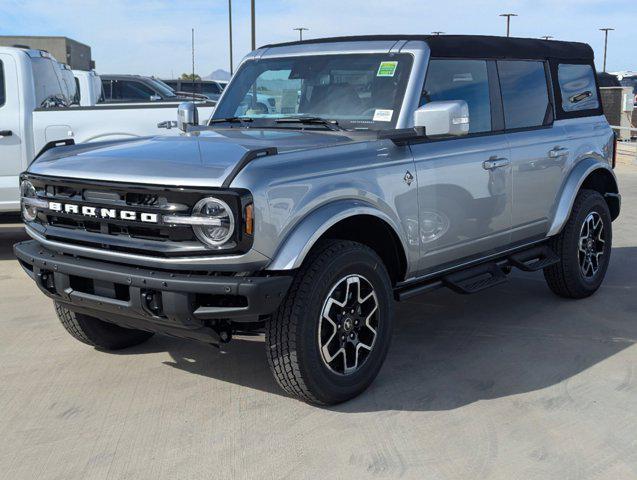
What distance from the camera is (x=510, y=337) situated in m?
5.07

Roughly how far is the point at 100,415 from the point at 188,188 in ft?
4.21

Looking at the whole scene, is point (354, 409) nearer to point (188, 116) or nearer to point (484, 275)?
point (484, 275)

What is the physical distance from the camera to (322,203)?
3754 mm

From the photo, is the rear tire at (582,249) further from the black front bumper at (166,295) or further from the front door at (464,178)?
the black front bumper at (166,295)

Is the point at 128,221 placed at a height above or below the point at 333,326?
above

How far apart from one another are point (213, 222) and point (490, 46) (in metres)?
2.63

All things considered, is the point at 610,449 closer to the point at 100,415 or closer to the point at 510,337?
the point at 510,337

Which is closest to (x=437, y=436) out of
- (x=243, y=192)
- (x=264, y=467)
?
(x=264, y=467)

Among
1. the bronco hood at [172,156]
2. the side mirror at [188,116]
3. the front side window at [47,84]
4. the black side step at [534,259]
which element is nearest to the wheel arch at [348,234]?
the bronco hood at [172,156]

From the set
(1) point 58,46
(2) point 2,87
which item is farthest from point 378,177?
(1) point 58,46

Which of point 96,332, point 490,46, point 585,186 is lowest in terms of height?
point 96,332

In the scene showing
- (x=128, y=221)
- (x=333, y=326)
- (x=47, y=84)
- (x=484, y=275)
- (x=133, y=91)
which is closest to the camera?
(x=128, y=221)

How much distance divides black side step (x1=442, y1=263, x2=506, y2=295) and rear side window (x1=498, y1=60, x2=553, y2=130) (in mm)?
942

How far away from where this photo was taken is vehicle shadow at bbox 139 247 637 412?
4.18 meters
